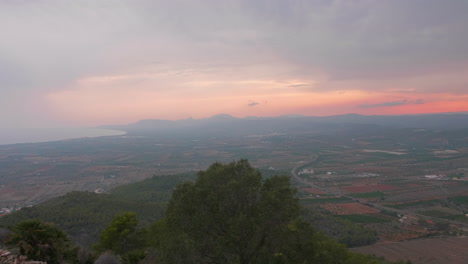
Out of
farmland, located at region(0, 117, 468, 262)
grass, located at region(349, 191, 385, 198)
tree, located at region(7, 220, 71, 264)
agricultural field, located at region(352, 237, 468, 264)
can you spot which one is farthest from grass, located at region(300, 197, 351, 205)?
tree, located at region(7, 220, 71, 264)

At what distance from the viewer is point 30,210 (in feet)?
Result: 97.0

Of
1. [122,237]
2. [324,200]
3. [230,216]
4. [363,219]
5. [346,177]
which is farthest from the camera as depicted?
[346,177]

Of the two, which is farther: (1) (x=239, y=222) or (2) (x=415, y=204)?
(2) (x=415, y=204)

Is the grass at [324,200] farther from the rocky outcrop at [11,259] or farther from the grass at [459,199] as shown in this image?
the rocky outcrop at [11,259]

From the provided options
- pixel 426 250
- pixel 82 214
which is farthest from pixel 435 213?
pixel 82 214

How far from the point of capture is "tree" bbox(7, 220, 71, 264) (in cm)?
913

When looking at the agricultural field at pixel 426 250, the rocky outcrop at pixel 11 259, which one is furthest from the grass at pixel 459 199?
the rocky outcrop at pixel 11 259

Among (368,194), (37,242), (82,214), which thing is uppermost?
(37,242)

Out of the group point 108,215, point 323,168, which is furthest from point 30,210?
point 323,168

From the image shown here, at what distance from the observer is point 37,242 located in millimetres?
9359

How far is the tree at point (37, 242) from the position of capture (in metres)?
9.13

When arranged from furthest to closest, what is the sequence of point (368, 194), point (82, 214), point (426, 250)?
point (368, 194) < point (82, 214) < point (426, 250)

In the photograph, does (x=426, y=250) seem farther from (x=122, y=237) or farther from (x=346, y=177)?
(x=346, y=177)

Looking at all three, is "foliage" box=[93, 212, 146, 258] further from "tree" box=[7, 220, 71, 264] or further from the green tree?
"tree" box=[7, 220, 71, 264]
